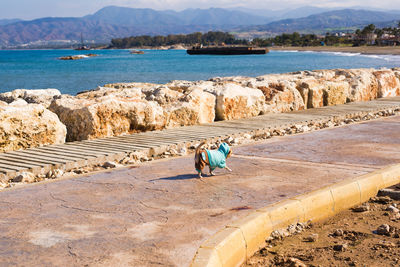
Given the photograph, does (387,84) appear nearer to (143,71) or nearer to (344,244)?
(344,244)

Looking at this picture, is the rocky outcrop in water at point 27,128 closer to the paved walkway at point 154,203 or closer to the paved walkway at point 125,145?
the paved walkway at point 125,145

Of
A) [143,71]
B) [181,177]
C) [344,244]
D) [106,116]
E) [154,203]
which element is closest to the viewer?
[344,244]

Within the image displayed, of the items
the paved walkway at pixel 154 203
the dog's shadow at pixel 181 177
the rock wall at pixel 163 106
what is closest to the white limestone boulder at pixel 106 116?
the rock wall at pixel 163 106

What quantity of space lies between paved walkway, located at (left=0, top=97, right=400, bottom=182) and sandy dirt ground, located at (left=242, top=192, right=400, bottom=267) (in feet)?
11.1

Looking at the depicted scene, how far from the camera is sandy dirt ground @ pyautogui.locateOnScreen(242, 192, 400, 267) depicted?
11.9 ft

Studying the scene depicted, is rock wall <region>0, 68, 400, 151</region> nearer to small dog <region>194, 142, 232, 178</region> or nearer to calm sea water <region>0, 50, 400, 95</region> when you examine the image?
small dog <region>194, 142, 232, 178</region>

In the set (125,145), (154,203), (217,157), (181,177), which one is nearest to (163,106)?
(125,145)

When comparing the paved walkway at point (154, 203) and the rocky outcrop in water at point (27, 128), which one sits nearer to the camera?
the paved walkway at point (154, 203)

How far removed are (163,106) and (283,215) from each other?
5988 mm

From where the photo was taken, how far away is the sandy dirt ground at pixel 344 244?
3619 mm

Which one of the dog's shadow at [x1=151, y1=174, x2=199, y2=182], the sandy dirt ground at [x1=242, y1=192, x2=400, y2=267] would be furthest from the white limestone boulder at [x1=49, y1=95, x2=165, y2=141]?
the sandy dirt ground at [x1=242, y1=192, x2=400, y2=267]

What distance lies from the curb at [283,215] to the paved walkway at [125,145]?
3.19m

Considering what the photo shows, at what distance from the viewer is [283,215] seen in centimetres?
419

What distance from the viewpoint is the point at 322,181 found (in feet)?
16.9
